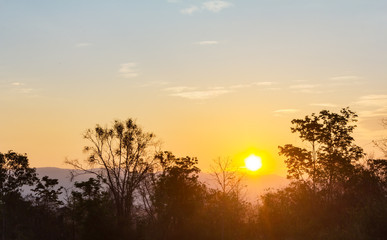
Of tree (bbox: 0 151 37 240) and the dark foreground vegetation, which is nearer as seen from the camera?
the dark foreground vegetation

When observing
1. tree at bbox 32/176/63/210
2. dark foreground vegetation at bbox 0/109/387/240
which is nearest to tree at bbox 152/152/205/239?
dark foreground vegetation at bbox 0/109/387/240

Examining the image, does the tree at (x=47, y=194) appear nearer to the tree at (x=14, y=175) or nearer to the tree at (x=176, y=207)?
the tree at (x=14, y=175)

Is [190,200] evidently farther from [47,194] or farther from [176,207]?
[47,194]

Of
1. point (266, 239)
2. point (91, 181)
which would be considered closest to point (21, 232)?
point (91, 181)

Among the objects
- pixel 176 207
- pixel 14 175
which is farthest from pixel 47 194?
pixel 176 207

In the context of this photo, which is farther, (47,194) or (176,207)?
(47,194)

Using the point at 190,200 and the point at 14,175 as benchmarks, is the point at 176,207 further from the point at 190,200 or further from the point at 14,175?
the point at 14,175

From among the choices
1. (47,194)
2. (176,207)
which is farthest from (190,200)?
(47,194)

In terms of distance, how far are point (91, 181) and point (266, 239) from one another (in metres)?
29.5

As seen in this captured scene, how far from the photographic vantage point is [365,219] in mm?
44000

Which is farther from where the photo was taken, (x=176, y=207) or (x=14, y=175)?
(x=14, y=175)

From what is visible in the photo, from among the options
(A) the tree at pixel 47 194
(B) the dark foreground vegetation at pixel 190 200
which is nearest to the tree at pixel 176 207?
(B) the dark foreground vegetation at pixel 190 200

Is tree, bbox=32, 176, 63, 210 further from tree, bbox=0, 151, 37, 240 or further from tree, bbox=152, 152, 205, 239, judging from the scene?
tree, bbox=152, 152, 205, 239

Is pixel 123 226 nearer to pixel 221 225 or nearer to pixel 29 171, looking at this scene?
pixel 221 225
